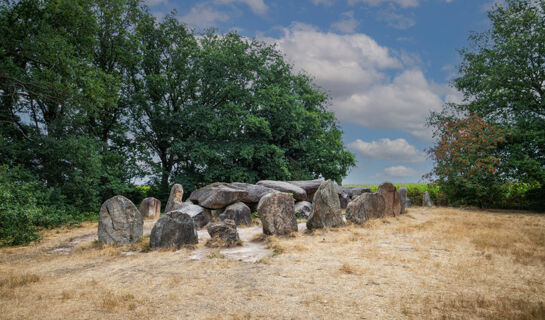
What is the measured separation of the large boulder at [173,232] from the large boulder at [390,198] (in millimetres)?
8572

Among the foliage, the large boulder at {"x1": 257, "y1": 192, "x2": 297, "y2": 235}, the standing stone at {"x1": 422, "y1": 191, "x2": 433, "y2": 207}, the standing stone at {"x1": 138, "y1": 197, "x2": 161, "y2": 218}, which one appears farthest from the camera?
the standing stone at {"x1": 422, "y1": 191, "x2": 433, "y2": 207}

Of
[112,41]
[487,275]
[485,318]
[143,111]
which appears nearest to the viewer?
[485,318]

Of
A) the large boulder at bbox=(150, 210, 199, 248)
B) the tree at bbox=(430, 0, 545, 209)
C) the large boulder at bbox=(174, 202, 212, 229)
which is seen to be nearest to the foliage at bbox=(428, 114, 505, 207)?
the tree at bbox=(430, 0, 545, 209)

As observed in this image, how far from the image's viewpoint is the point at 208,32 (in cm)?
2384

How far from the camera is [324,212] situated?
10000 millimetres

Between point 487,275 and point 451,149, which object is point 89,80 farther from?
point 451,149

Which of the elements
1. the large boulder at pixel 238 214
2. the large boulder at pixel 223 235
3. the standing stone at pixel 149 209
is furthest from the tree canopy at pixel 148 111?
the large boulder at pixel 223 235

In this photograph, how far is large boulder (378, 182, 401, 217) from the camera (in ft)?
43.5

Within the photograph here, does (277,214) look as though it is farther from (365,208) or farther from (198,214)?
(365,208)

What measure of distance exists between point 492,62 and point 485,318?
20.9 m

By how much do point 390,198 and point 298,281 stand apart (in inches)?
373

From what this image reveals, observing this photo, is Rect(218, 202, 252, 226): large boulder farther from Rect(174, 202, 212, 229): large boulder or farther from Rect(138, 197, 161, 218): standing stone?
Rect(138, 197, 161, 218): standing stone

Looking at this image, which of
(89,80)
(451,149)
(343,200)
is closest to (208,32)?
(89,80)

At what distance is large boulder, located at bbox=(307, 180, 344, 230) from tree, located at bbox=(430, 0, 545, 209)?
12.5m
